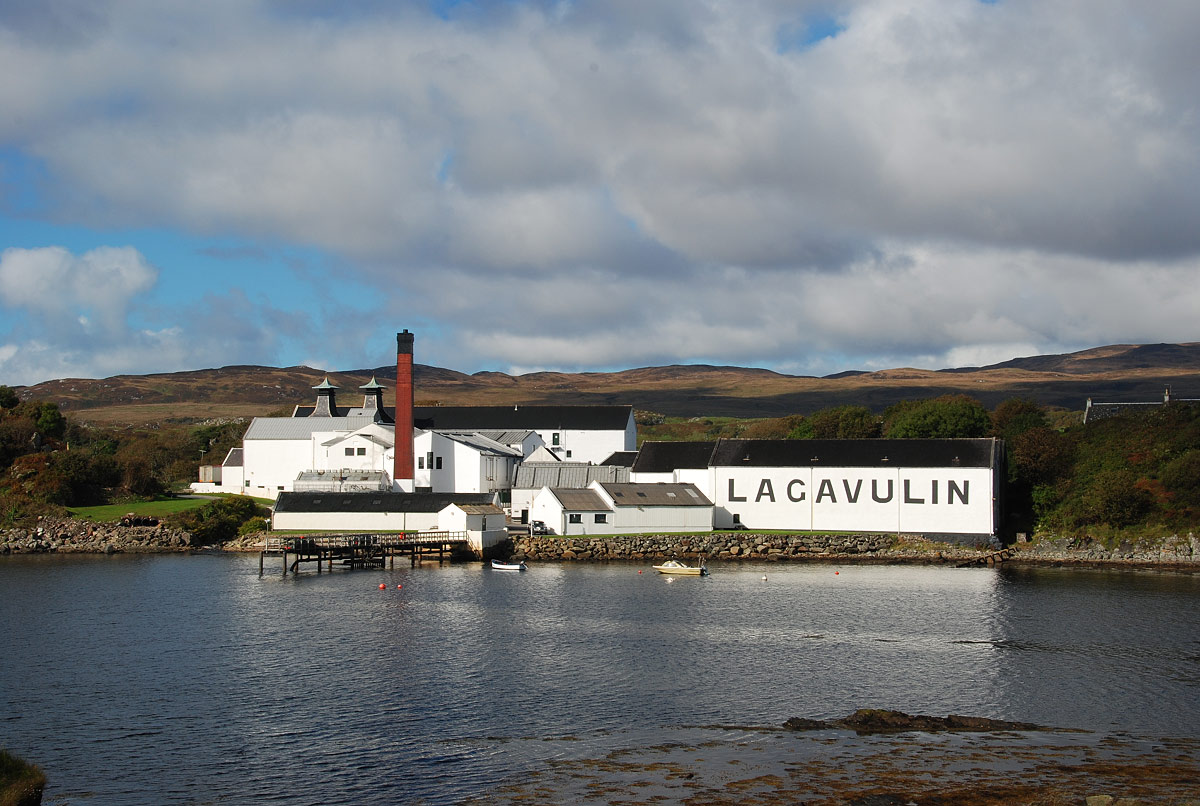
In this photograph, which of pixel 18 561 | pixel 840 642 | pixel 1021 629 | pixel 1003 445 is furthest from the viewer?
pixel 1003 445

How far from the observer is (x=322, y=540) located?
59531 millimetres

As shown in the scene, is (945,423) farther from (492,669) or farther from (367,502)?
(492,669)

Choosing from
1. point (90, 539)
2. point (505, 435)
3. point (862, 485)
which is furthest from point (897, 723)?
point (505, 435)

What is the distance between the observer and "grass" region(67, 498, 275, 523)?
224ft

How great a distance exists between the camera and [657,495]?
6359 centimetres

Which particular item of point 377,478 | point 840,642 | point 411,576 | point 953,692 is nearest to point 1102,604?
point 840,642

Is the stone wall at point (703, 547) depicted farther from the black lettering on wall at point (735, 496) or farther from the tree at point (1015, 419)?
the tree at point (1015, 419)

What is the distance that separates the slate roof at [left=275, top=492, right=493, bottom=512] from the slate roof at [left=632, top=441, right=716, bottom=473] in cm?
1147

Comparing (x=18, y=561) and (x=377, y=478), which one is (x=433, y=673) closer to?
(x=18, y=561)

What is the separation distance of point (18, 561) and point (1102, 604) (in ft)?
178

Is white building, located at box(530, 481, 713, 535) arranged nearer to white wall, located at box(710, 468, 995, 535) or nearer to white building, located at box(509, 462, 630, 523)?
white wall, located at box(710, 468, 995, 535)

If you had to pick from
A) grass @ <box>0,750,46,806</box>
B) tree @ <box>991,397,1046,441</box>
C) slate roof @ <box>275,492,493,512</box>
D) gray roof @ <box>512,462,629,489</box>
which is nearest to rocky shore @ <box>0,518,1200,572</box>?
slate roof @ <box>275,492,493,512</box>

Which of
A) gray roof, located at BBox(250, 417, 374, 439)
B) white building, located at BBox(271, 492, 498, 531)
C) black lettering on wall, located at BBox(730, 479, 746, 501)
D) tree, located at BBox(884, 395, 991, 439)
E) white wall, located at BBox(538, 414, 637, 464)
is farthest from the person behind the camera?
white wall, located at BBox(538, 414, 637, 464)

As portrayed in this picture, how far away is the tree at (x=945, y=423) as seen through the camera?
7156cm
